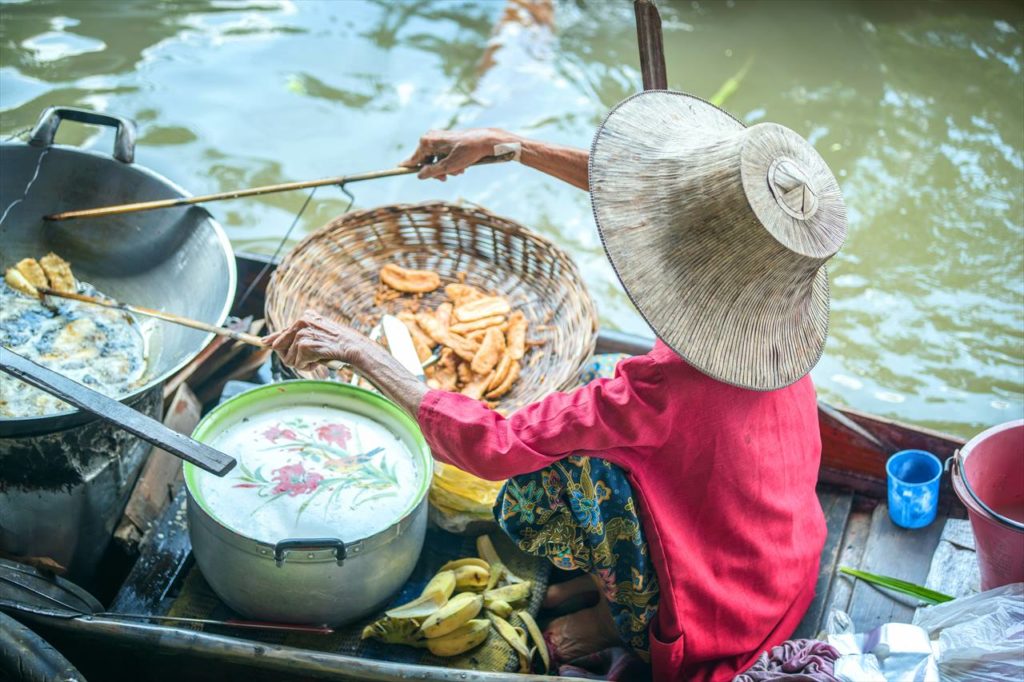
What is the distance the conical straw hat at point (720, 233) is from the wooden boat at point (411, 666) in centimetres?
83

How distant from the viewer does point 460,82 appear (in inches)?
221

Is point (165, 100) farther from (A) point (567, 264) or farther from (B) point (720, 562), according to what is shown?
(B) point (720, 562)

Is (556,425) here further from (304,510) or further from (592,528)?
(304,510)

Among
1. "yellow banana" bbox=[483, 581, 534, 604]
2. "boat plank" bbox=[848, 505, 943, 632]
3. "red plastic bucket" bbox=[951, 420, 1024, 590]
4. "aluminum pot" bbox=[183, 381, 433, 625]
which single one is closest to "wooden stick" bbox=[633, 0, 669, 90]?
"aluminum pot" bbox=[183, 381, 433, 625]

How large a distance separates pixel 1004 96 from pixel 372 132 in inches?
152

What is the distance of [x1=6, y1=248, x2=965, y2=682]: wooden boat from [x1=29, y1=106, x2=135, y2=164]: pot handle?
0.64m

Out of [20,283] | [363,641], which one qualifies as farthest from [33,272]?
[363,641]

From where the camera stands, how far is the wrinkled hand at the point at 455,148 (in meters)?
2.65

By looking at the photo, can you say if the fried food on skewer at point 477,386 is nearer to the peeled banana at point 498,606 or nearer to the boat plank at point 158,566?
A: the peeled banana at point 498,606

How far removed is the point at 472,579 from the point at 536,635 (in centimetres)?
22

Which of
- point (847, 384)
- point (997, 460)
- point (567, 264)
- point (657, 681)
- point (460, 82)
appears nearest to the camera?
point (657, 681)

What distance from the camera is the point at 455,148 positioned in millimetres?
2650

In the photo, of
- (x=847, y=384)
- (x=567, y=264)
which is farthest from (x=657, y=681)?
(x=847, y=384)

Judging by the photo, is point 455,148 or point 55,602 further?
point 455,148
